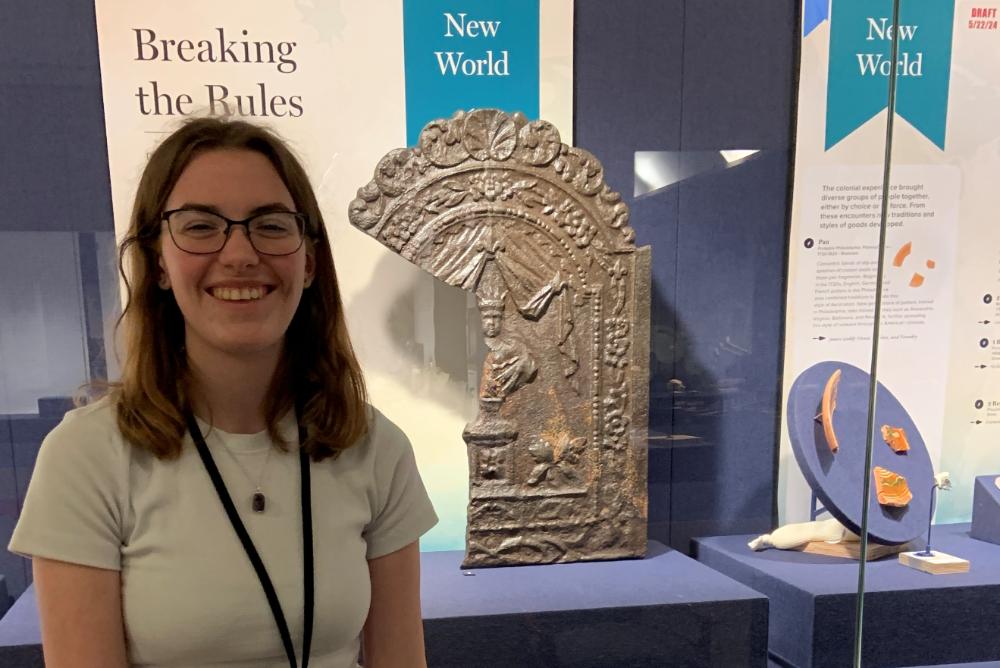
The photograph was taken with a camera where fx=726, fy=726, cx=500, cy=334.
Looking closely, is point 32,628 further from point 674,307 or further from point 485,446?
point 674,307

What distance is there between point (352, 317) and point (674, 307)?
105 cm

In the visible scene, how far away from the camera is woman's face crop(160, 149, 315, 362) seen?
3.04ft

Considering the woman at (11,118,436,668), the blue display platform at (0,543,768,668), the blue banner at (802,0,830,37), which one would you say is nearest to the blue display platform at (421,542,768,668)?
the blue display platform at (0,543,768,668)

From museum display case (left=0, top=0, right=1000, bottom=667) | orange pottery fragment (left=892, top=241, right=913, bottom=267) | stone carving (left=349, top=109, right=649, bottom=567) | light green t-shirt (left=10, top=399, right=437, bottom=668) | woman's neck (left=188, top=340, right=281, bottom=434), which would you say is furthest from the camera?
stone carving (left=349, top=109, right=649, bottom=567)

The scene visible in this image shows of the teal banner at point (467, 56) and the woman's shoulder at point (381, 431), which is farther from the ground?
the teal banner at point (467, 56)

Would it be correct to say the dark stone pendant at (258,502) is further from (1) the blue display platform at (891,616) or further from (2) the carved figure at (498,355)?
(1) the blue display platform at (891,616)

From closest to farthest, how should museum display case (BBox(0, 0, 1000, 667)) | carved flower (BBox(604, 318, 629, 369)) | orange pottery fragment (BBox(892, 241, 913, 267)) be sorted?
orange pottery fragment (BBox(892, 241, 913, 267)), museum display case (BBox(0, 0, 1000, 667)), carved flower (BBox(604, 318, 629, 369))

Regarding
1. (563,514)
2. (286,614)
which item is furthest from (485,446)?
(286,614)

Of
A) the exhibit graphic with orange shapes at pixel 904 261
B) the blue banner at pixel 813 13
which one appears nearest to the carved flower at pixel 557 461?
the exhibit graphic with orange shapes at pixel 904 261

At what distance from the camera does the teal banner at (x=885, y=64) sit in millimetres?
1840

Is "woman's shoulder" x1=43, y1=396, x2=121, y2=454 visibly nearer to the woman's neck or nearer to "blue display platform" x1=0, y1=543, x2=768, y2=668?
the woman's neck

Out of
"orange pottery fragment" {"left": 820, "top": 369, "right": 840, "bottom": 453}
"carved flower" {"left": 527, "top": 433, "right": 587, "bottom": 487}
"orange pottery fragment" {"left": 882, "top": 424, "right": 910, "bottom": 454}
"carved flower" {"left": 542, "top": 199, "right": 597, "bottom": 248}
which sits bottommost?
"carved flower" {"left": 527, "top": 433, "right": 587, "bottom": 487}

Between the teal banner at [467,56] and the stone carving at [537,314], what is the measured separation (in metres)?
0.18

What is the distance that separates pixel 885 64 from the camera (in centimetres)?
211
